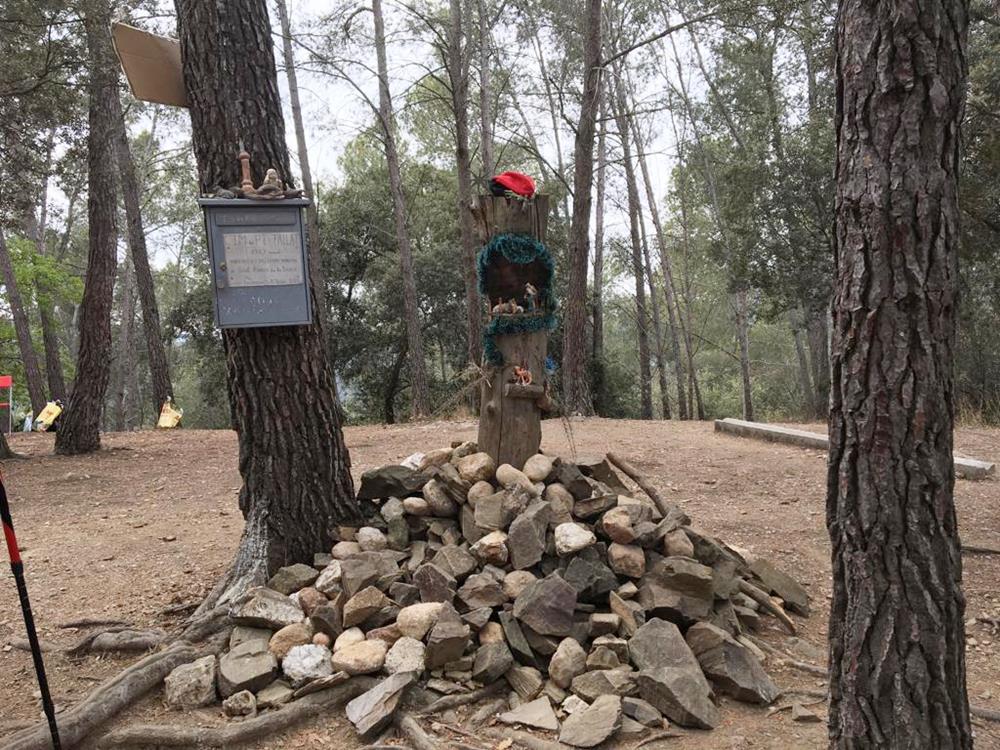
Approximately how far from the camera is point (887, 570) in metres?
1.94

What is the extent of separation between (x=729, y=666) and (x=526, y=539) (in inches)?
40.2

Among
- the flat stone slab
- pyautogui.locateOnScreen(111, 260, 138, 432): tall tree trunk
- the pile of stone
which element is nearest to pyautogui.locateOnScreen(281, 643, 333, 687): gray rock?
the pile of stone

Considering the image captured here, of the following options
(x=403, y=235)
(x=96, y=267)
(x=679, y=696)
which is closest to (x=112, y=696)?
(x=679, y=696)

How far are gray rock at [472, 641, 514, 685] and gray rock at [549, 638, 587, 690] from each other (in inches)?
7.2

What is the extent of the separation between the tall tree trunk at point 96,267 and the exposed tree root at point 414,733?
7.25 meters

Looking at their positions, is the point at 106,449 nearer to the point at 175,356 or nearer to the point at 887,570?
the point at 887,570

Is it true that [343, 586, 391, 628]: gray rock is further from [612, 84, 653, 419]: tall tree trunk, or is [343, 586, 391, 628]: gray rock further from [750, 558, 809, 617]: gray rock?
[612, 84, 653, 419]: tall tree trunk

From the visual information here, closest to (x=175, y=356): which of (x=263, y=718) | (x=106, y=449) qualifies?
(x=106, y=449)

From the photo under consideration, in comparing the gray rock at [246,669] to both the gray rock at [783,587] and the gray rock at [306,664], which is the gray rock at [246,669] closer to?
the gray rock at [306,664]

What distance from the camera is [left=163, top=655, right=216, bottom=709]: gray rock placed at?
2.78m

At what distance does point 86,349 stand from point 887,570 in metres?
8.94

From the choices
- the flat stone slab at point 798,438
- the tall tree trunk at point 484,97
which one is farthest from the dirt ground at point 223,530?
the tall tree trunk at point 484,97

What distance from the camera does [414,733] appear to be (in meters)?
2.58

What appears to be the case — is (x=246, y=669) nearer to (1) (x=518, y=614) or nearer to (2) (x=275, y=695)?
(2) (x=275, y=695)
